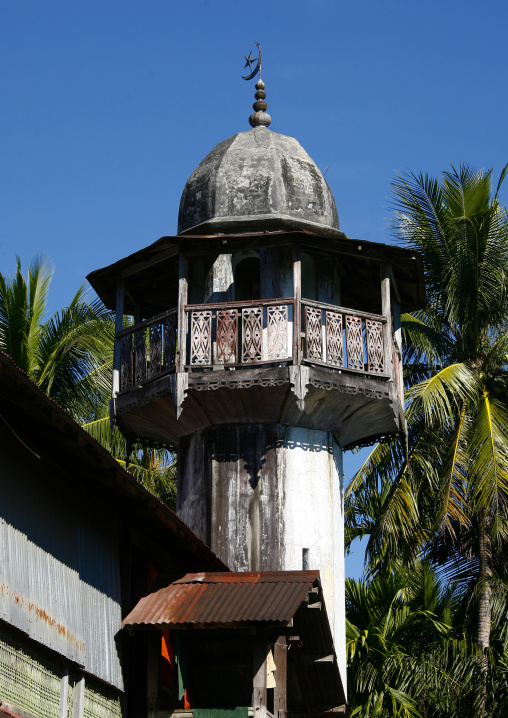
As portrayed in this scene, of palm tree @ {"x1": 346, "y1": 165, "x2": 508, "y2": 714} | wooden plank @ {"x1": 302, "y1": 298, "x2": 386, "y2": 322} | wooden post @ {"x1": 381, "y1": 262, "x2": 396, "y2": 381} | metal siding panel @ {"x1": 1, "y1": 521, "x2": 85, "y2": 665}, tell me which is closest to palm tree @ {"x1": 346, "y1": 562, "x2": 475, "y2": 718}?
palm tree @ {"x1": 346, "y1": 165, "x2": 508, "y2": 714}

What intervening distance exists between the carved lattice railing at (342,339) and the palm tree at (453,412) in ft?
17.7

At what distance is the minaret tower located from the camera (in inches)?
822

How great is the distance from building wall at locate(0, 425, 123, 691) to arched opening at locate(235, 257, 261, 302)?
8.24 meters

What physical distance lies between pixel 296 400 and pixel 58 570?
6.72 meters

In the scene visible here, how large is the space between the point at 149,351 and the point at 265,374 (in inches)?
85.5

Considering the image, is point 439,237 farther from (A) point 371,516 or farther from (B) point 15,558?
(B) point 15,558

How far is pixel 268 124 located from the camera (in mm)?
24859

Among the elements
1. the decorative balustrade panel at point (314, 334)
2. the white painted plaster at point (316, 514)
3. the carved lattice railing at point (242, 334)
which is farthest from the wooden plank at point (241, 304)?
the white painted plaster at point (316, 514)

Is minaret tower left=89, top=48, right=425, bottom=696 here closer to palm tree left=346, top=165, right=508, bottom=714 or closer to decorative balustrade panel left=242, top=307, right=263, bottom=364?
decorative balustrade panel left=242, top=307, right=263, bottom=364

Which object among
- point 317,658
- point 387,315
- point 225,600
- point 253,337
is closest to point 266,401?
point 253,337

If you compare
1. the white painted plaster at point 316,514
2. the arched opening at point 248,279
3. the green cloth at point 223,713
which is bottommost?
the green cloth at point 223,713

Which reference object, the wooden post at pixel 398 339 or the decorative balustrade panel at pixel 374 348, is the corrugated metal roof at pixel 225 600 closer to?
the decorative balustrade panel at pixel 374 348

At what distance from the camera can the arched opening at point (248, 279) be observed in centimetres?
2400

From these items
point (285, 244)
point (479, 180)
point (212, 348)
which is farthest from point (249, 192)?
point (479, 180)
